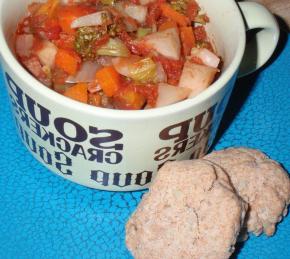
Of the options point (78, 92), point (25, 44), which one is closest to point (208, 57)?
point (78, 92)

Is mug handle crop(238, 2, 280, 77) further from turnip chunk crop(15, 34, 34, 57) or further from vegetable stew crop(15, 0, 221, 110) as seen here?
turnip chunk crop(15, 34, 34, 57)

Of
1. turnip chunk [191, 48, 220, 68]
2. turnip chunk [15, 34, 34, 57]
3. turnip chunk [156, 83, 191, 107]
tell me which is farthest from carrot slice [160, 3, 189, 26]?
turnip chunk [15, 34, 34, 57]

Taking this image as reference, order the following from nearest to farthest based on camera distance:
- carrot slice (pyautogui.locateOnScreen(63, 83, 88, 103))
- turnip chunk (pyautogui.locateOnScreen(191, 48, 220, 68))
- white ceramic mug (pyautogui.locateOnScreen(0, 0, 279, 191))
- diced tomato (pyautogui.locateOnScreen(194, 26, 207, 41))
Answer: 1. white ceramic mug (pyautogui.locateOnScreen(0, 0, 279, 191))
2. carrot slice (pyautogui.locateOnScreen(63, 83, 88, 103))
3. turnip chunk (pyautogui.locateOnScreen(191, 48, 220, 68))
4. diced tomato (pyautogui.locateOnScreen(194, 26, 207, 41))

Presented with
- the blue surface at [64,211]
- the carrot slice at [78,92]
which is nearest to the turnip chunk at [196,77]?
the carrot slice at [78,92]

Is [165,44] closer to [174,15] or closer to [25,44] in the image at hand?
[174,15]

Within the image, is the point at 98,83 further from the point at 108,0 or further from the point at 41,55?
the point at 108,0

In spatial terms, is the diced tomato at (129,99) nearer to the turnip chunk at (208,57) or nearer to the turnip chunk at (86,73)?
the turnip chunk at (86,73)
